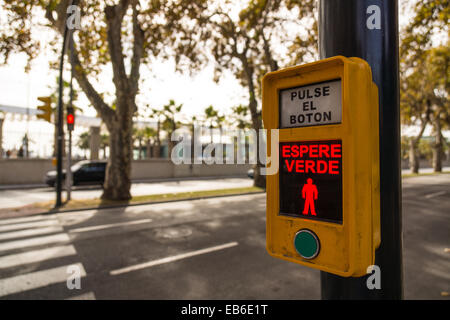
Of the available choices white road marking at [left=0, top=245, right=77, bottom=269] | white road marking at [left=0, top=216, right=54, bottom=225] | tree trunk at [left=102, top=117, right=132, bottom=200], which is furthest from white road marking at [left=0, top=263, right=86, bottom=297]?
tree trunk at [left=102, top=117, right=132, bottom=200]

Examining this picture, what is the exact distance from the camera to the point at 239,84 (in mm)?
22297

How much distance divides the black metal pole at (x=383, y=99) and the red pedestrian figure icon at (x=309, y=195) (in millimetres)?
300

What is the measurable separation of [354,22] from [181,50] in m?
16.5

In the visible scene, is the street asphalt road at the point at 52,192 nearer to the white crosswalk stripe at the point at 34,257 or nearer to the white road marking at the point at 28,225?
the white road marking at the point at 28,225

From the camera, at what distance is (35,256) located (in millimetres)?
5738

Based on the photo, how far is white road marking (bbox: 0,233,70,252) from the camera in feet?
20.9

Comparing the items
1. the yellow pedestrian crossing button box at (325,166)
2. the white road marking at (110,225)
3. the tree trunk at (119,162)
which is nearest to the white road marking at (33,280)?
the white road marking at (110,225)

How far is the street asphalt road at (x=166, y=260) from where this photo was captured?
424 centimetres

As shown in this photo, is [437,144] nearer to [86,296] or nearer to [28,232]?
[28,232]

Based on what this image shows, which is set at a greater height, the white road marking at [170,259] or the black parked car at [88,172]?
the black parked car at [88,172]

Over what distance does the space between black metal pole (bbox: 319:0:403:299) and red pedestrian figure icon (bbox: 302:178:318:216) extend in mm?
300

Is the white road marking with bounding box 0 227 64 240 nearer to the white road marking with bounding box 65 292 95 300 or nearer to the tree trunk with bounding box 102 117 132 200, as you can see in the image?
the white road marking with bounding box 65 292 95 300

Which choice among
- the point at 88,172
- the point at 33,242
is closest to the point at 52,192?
the point at 88,172
